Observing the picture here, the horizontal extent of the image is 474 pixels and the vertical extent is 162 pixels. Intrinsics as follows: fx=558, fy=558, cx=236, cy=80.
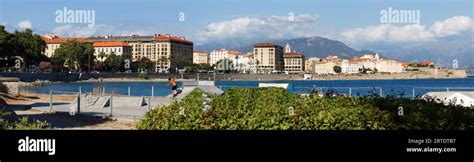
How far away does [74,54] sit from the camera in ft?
453

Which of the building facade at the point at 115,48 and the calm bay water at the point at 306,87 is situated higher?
the building facade at the point at 115,48

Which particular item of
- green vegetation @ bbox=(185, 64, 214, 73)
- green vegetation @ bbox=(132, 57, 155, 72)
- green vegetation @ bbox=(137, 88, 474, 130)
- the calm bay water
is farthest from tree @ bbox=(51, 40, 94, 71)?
green vegetation @ bbox=(137, 88, 474, 130)

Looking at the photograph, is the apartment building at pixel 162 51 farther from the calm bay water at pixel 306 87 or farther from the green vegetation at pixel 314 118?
the green vegetation at pixel 314 118

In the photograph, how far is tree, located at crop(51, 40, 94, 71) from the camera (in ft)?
453

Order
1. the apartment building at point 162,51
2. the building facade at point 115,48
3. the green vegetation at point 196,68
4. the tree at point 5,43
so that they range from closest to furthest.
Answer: the tree at point 5,43
the green vegetation at point 196,68
the building facade at point 115,48
the apartment building at point 162,51

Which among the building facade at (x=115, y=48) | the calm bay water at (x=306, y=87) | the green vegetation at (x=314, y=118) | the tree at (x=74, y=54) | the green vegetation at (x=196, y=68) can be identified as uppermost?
the building facade at (x=115, y=48)

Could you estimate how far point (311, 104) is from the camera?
9523 mm

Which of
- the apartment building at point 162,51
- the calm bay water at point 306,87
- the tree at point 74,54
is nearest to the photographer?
the calm bay water at point 306,87

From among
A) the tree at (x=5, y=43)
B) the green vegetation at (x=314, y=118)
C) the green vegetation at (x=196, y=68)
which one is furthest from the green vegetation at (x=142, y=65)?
the green vegetation at (x=314, y=118)

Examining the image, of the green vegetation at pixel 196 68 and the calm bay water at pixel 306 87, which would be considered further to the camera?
the green vegetation at pixel 196 68

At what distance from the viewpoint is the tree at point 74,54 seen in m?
138

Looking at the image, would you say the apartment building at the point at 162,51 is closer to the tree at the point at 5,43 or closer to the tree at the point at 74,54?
the tree at the point at 74,54
